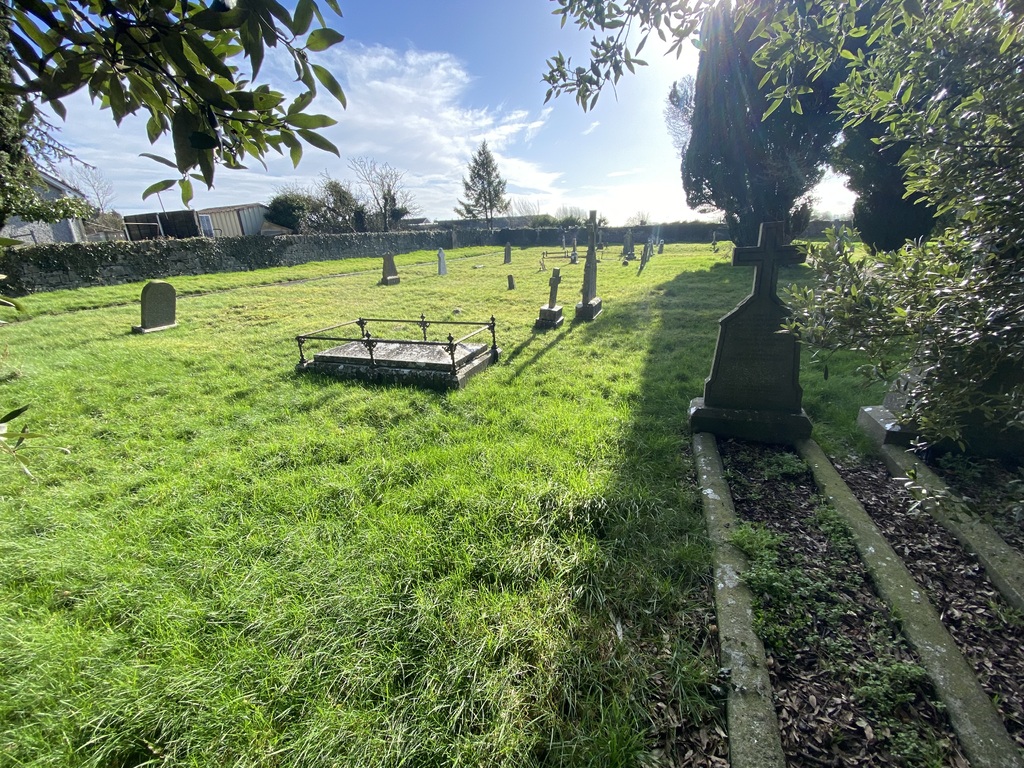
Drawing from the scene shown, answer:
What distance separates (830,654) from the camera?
1972 mm

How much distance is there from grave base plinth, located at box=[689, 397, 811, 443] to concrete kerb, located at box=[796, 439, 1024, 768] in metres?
0.92

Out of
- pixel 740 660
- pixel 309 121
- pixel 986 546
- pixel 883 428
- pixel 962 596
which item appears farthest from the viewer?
pixel 883 428

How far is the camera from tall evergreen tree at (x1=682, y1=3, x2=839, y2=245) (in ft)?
46.6

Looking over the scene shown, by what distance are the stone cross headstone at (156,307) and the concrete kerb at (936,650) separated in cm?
1129

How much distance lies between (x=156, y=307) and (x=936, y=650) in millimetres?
11684

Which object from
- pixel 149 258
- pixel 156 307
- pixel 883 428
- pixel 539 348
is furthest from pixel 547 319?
pixel 149 258

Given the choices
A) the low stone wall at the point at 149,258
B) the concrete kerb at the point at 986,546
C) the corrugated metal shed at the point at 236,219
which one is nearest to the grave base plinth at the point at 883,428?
the concrete kerb at the point at 986,546

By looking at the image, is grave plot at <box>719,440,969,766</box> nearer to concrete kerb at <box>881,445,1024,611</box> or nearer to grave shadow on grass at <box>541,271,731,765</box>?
grave shadow on grass at <box>541,271,731,765</box>

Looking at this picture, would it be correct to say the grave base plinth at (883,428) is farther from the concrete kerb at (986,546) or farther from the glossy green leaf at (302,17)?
the glossy green leaf at (302,17)

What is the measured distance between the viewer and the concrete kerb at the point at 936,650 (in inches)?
62.5

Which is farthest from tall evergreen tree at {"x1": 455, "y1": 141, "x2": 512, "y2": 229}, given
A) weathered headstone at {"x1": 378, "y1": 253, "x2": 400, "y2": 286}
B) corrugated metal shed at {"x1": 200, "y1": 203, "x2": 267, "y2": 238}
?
weathered headstone at {"x1": 378, "y1": 253, "x2": 400, "y2": 286}

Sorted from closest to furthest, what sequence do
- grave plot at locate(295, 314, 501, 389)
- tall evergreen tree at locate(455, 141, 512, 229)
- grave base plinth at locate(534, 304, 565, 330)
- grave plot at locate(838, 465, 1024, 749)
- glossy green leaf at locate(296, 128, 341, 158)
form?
1. glossy green leaf at locate(296, 128, 341, 158)
2. grave plot at locate(838, 465, 1024, 749)
3. grave plot at locate(295, 314, 501, 389)
4. grave base plinth at locate(534, 304, 565, 330)
5. tall evergreen tree at locate(455, 141, 512, 229)

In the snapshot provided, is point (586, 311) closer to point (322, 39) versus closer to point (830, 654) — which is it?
point (830, 654)

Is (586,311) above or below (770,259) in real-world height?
below
